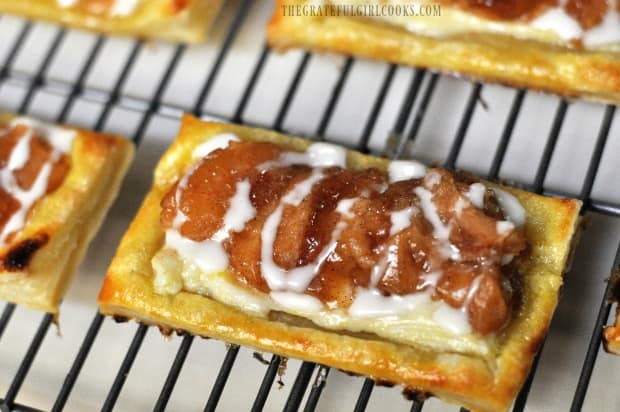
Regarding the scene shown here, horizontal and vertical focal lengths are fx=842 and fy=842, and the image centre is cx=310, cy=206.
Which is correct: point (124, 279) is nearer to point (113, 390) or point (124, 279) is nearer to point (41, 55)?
point (113, 390)

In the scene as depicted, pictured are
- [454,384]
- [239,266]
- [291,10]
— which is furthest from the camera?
[291,10]

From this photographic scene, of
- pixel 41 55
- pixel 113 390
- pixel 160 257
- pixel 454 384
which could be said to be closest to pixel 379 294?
pixel 454 384

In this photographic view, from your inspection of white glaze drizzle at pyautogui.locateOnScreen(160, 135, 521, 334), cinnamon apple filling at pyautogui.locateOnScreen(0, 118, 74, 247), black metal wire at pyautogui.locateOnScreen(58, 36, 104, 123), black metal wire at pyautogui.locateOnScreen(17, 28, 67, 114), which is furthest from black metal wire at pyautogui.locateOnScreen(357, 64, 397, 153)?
black metal wire at pyautogui.locateOnScreen(17, 28, 67, 114)

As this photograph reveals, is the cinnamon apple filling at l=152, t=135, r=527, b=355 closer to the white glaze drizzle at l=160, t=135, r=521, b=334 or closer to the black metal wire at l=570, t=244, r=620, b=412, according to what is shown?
the white glaze drizzle at l=160, t=135, r=521, b=334

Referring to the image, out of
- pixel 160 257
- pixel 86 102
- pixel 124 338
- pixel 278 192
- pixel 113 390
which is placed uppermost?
pixel 86 102

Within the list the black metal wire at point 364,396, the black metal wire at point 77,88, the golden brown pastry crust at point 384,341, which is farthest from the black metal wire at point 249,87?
the black metal wire at point 364,396

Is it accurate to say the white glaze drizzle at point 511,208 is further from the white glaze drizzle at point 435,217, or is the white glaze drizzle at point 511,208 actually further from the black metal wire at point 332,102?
the black metal wire at point 332,102
